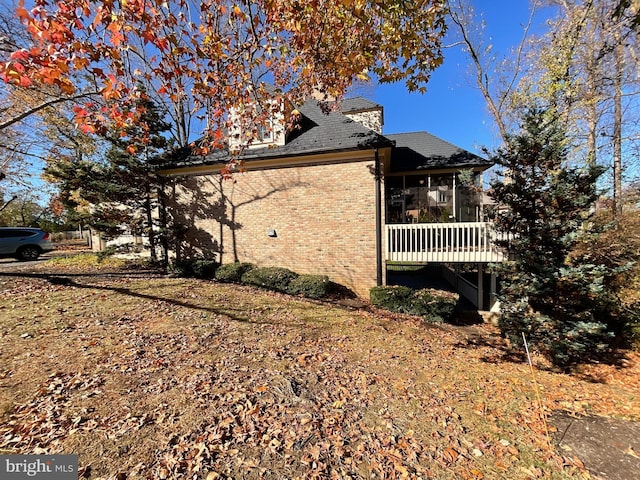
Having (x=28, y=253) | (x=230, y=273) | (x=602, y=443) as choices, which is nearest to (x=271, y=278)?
(x=230, y=273)

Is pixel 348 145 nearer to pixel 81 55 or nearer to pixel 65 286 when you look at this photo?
pixel 81 55

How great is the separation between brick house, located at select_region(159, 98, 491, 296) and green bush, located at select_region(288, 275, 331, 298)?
2.86ft

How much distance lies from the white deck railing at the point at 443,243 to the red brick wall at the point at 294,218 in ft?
2.72

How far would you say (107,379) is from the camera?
12.2ft

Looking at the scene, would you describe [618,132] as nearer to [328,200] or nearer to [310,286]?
[328,200]

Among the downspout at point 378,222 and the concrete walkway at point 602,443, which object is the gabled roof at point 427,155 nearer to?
the downspout at point 378,222

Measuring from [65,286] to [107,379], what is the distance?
19.1 feet

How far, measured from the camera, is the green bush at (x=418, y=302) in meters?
8.47

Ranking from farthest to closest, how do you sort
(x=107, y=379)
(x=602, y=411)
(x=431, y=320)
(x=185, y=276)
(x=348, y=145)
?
(x=185, y=276)
(x=348, y=145)
(x=431, y=320)
(x=602, y=411)
(x=107, y=379)

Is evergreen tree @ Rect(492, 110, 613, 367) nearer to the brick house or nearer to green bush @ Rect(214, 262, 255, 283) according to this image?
the brick house

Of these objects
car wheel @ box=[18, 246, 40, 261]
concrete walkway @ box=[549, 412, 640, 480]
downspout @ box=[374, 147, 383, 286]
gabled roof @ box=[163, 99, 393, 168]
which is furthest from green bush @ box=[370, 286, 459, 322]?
car wheel @ box=[18, 246, 40, 261]

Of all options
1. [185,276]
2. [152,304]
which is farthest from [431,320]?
[185,276]

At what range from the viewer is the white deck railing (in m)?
8.74

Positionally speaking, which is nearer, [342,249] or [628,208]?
[628,208]
